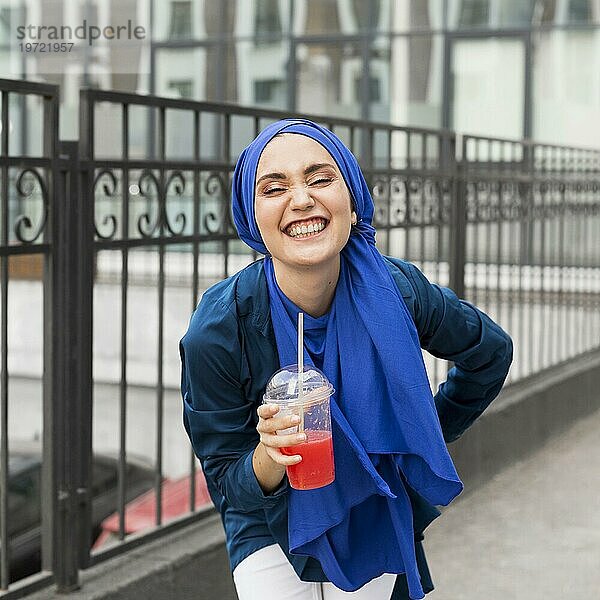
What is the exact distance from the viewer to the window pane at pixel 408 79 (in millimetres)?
16734

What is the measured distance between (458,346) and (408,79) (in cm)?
1470

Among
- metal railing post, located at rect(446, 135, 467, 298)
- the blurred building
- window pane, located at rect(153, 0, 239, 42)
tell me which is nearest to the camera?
metal railing post, located at rect(446, 135, 467, 298)

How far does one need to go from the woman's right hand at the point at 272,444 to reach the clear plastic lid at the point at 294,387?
0.05 m

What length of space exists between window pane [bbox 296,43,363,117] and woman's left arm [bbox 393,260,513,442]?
14.7m

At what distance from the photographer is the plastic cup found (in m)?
2.21

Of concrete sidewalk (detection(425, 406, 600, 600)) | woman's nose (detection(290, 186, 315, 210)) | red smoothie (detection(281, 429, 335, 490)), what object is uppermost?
woman's nose (detection(290, 186, 315, 210))

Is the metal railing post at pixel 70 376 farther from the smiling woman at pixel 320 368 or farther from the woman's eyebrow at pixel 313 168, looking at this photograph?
the woman's eyebrow at pixel 313 168

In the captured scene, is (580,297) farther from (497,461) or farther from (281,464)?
(281,464)

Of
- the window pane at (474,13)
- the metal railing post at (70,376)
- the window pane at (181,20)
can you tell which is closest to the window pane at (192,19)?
the window pane at (181,20)

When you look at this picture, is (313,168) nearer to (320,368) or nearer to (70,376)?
(320,368)

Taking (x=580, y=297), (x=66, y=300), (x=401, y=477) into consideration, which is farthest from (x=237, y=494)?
(x=580, y=297)

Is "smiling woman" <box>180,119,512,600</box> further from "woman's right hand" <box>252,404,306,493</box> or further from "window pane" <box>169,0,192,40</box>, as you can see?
"window pane" <box>169,0,192,40</box>

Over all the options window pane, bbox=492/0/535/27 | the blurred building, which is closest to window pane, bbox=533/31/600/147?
the blurred building

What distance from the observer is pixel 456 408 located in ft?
9.05
